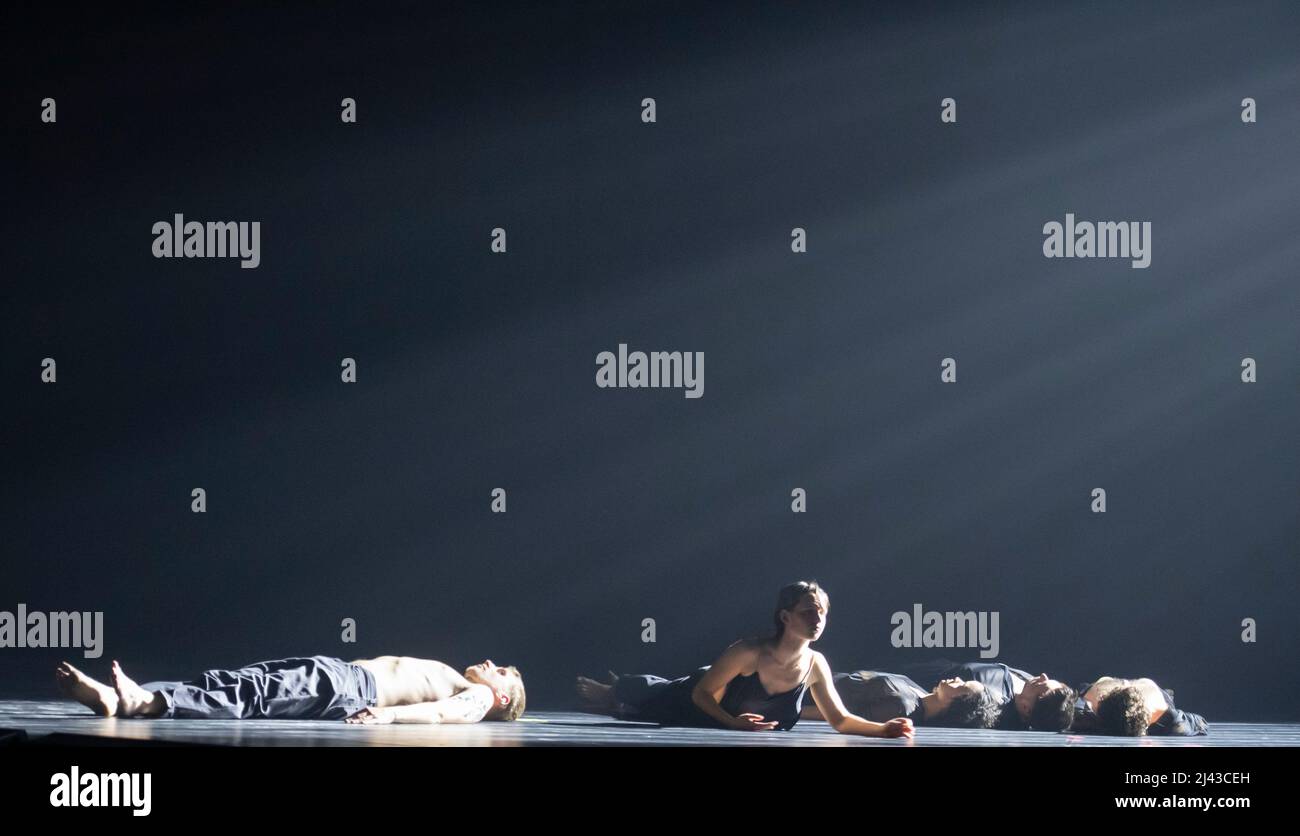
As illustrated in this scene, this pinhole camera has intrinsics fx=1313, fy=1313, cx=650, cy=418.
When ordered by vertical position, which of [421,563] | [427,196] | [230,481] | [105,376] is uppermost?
[427,196]

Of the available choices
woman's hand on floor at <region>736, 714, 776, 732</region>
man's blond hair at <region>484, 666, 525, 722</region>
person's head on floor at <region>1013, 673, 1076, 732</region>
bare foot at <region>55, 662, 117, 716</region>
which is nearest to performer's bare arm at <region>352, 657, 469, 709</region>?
man's blond hair at <region>484, 666, 525, 722</region>

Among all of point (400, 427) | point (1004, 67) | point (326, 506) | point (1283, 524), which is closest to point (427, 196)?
point (400, 427)

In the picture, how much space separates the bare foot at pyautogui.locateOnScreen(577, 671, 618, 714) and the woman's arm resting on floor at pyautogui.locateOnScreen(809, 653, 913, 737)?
99 cm

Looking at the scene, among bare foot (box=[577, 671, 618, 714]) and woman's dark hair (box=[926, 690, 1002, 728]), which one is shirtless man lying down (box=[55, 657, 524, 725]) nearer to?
bare foot (box=[577, 671, 618, 714])

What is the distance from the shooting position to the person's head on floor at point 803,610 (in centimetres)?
399

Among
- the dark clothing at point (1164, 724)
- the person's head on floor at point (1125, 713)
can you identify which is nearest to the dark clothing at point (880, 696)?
the dark clothing at point (1164, 724)

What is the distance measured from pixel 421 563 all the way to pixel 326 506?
42cm

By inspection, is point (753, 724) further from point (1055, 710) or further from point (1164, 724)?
point (1164, 724)

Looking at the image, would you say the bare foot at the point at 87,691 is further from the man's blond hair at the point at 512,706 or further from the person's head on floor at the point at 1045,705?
the person's head on floor at the point at 1045,705

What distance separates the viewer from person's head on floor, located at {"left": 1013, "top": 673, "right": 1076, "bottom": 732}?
4.30 m
